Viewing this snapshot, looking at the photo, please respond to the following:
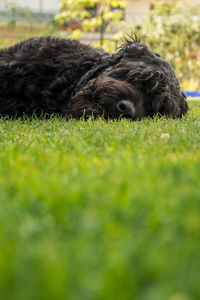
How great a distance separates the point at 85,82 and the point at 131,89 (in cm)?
58

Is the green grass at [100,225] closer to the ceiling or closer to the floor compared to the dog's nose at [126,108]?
closer to the ceiling

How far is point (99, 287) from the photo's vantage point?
35.2 inches

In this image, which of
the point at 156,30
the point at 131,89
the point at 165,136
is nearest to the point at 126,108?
the point at 131,89

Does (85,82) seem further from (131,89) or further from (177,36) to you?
(177,36)

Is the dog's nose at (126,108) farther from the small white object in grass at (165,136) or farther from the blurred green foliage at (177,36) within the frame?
the blurred green foliage at (177,36)

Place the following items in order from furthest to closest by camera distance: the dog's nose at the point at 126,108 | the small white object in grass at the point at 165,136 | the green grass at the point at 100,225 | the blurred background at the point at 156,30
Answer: the blurred background at the point at 156,30 → the dog's nose at the point at 126,108 → the small white object in grass at the point at 165,136 → the green grass at the point at 100,225

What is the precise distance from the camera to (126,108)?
14.0 ft

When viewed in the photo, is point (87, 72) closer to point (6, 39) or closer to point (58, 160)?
point (58, 160)

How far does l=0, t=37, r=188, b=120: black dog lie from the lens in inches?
169

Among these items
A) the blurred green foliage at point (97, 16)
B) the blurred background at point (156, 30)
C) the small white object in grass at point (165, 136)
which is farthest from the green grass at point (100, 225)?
the blurred green foliage at point (97, 16)

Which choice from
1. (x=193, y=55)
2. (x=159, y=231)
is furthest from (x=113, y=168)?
(x=193, y=55)

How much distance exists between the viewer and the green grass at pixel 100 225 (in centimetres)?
95

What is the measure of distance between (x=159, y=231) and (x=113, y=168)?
709mm

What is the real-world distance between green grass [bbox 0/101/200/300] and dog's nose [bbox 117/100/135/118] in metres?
1.87
